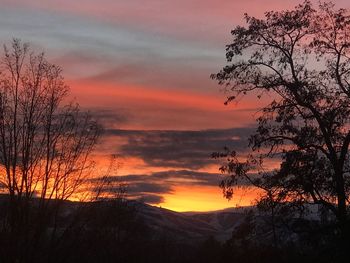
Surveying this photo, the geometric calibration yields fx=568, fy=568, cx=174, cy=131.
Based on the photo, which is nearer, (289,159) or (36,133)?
(289,159)

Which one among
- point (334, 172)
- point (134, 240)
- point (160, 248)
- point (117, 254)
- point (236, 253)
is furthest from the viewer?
point (160, 248)

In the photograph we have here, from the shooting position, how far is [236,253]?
52.2 m

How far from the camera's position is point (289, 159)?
28.2 metres

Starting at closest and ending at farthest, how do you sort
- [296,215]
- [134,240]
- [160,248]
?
1. [296,215]
2. [134,240]
3. [160,248]

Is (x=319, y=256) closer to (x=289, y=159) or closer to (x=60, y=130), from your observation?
(x=289, y=159)

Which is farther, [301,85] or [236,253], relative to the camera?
[236,253]

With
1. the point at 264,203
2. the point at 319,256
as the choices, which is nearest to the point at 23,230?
the point at 264,203

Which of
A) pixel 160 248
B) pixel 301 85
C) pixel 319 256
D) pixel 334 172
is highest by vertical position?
pixel 301 85

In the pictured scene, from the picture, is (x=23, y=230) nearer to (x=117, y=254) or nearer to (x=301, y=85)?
(x=301, y=85)

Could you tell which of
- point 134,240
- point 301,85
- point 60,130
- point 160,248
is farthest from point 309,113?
point 160,248

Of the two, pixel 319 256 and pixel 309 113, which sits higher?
pixel 309 113

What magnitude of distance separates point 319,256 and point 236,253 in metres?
23.6

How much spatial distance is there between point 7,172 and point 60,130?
3.87 meters

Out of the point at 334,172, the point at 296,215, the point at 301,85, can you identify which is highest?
the point at 301,85
